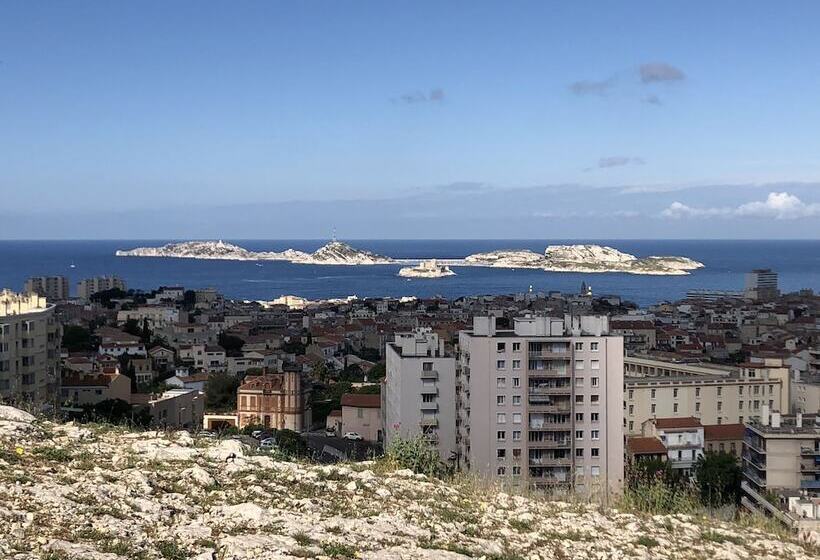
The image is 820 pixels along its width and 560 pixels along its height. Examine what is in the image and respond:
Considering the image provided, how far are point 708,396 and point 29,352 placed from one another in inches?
827

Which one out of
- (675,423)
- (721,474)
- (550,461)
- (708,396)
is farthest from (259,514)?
(708,396)

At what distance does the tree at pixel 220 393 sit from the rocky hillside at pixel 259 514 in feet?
88.0

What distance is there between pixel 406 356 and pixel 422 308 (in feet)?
186

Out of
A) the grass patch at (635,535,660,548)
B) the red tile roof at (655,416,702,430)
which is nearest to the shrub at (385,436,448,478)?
the grass patch at (635,535,660,548)

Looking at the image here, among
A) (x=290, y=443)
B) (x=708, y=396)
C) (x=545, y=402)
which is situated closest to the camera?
(x=290, y=443)

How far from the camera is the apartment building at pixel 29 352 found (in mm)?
21500

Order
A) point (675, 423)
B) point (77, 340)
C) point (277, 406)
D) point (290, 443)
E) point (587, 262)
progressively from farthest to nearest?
point (587, 262), point (77, 340), point (277, 406), point (675, 423), point (290, 443)

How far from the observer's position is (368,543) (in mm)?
5004

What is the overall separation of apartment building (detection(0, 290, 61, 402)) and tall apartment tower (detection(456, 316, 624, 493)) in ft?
33.4

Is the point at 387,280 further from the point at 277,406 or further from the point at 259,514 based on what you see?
the point at 259,514

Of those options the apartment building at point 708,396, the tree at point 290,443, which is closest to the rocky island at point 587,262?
the apartment building at point 708,396

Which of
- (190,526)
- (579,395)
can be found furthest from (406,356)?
(190,526)

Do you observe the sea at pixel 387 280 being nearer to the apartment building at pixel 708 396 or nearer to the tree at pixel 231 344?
the tree at pixel 231 344

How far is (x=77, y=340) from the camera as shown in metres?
50.8
